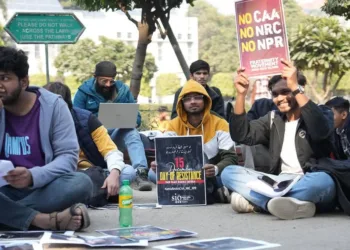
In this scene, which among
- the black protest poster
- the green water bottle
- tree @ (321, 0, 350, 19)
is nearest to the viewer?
the green water bottle

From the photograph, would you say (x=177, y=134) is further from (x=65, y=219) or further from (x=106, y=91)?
(x=65, y=219)

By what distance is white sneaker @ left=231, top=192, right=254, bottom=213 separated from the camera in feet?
22.9

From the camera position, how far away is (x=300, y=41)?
135ft

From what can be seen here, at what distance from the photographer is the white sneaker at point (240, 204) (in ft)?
22.9

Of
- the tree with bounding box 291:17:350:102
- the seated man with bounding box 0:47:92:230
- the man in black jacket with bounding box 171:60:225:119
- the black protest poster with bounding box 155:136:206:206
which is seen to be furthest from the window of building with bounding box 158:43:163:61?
the seated man with bounding box 0:47:92:230

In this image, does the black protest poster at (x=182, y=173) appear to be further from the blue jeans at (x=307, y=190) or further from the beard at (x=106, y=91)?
the beard at (x=106, y=91)

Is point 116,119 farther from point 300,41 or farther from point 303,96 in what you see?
point 300,41

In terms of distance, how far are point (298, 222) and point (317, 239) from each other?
0.81 m

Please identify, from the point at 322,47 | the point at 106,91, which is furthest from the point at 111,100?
the point at 322,47

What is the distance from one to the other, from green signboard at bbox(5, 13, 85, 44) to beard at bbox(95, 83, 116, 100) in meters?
1.84

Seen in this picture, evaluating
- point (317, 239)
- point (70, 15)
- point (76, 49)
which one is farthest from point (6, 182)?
point (76, 49)

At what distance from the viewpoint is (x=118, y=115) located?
31.2ft

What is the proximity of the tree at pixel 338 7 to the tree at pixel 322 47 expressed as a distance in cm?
2397

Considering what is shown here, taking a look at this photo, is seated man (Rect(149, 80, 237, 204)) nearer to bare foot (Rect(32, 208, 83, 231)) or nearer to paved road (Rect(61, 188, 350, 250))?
paved road (Rect(61, 188, 350, 250))
